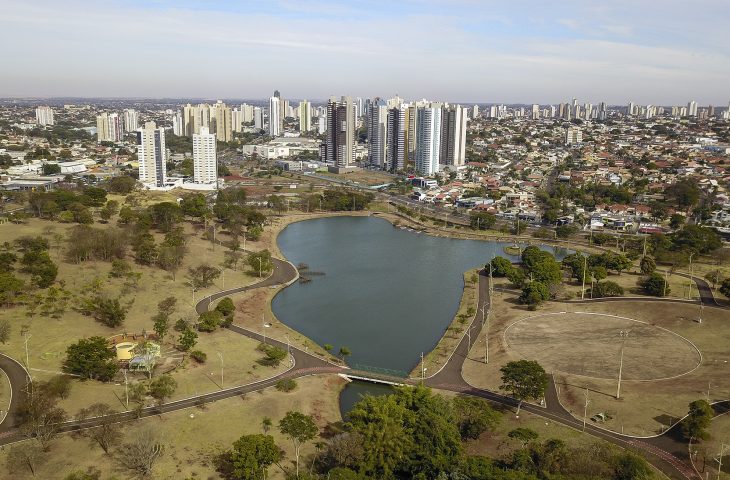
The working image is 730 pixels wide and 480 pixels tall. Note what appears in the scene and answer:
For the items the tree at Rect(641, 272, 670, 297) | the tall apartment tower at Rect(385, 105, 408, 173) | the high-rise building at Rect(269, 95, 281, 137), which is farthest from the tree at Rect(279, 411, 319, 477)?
the high-rise building at Rect(269, 95, 281, 137)

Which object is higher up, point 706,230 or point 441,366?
point 706,230

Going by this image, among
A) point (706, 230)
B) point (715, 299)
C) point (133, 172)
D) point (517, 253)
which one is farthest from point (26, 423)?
point (133, 172)

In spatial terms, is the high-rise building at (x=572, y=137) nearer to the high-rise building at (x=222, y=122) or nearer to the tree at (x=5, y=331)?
the high-rise building at (x=222, y=122)

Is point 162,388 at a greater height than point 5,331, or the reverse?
point 5,331

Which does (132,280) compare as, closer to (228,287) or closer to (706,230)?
(228,287)

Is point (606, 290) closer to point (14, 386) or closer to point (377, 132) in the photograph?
point (14, 386)

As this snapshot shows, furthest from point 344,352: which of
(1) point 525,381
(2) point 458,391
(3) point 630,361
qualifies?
(3) point 630,361
